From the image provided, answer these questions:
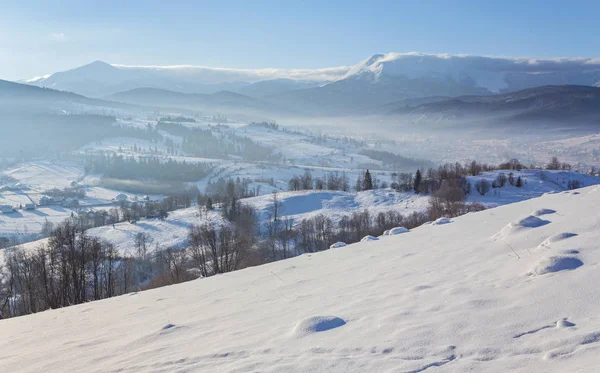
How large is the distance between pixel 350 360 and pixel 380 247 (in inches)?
280

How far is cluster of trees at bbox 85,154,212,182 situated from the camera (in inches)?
6019

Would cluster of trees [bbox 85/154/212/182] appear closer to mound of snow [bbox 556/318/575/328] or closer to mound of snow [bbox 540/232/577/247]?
mound of snow [bbox 540/232/577/247]

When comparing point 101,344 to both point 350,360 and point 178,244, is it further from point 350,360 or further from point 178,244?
point 178,244

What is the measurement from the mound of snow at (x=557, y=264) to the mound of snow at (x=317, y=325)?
292cm

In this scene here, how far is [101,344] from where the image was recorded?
253 inches

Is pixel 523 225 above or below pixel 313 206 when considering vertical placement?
above

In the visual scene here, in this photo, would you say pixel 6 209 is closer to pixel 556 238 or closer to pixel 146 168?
pixel 146 168

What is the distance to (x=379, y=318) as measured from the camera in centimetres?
556

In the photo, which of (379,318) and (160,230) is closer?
(379,318)

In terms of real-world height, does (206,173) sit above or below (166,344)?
below

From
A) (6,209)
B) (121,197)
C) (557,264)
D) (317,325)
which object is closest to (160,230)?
(121,197)

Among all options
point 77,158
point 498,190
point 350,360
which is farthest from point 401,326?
point 77,158

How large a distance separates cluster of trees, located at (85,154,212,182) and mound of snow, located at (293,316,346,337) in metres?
151

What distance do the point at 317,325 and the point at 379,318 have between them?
2.66 feet
